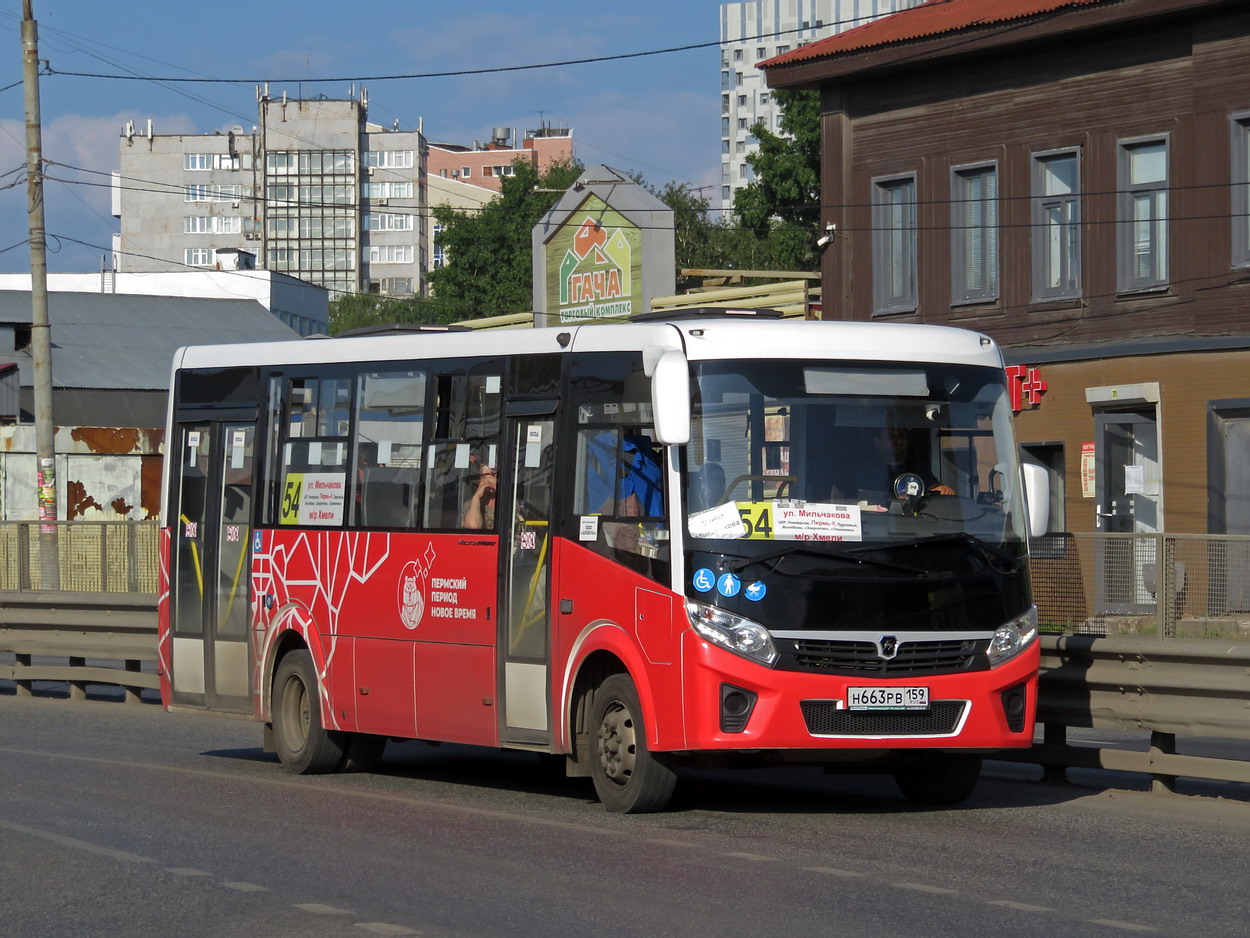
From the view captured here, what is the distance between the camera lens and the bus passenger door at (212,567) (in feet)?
48.6

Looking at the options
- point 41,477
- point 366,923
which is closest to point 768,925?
point 366,923

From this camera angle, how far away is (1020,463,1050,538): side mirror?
38.0ft

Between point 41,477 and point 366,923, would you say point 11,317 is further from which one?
point 366,923

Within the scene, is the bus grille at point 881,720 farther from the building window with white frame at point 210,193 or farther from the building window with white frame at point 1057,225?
the building window with white frame at point 210,193

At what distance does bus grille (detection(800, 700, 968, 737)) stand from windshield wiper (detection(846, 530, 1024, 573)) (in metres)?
0.80

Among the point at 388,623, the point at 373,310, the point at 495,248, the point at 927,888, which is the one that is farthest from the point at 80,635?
the point at 373,310

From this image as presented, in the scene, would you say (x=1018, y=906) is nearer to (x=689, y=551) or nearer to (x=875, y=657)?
(x=875, y=657)

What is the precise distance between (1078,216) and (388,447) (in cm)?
1699

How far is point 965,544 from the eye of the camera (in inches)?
434

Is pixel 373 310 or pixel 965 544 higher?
pixel 373 310

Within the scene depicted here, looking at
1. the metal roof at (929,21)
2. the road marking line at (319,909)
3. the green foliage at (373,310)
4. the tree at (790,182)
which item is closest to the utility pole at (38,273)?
the metal roof at (929,21)

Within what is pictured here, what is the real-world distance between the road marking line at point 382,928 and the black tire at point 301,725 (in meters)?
6.03

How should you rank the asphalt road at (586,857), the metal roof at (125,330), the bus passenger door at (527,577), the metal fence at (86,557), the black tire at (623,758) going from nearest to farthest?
the asphalt road at (586,857) → the black tire at (623,758) → the bus passenger door at (527,577) → the metal fence at (86,557) → the metal roof at (125,330)

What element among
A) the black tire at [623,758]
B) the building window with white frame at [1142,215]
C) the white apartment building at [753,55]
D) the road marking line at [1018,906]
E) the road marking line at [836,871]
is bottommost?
the road marking line at [836,871]
